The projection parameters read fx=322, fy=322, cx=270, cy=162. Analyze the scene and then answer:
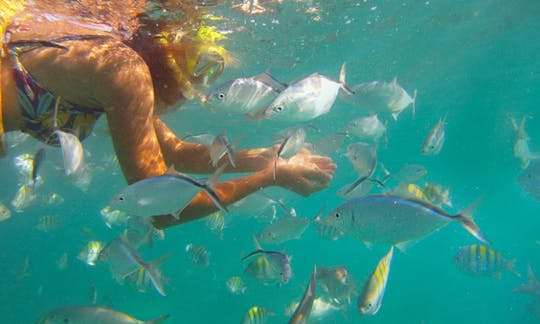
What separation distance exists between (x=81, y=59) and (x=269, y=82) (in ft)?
6.12

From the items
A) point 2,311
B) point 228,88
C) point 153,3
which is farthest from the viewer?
point 2,311

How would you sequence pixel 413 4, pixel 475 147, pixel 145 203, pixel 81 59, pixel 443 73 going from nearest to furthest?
pixel 145 203, pixel 81 59, pixel 413 4, pixel 443 73, pixel 475 147

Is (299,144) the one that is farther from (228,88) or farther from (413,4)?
(413,4)

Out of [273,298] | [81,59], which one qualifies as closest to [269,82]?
[81,59]

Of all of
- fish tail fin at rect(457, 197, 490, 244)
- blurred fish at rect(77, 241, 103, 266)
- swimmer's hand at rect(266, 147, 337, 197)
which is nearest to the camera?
fish tail fin at rect(457, 197, 490, 244)

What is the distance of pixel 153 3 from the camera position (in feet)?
22.8

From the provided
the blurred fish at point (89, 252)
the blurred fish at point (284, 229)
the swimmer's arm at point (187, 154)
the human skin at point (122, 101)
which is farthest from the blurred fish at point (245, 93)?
the blurred fish at point (89, 252)

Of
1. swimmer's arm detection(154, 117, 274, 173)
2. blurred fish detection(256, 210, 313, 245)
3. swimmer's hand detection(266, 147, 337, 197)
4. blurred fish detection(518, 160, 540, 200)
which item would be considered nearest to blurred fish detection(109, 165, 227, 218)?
swimmer's hand detection(266, 147, 337, 197)

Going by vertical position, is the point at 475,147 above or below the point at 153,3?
below

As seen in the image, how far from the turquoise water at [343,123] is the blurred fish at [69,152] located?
9.61ft

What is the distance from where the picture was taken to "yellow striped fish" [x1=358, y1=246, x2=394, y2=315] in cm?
309

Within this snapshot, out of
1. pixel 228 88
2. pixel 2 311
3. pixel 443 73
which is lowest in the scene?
pixel 2 311

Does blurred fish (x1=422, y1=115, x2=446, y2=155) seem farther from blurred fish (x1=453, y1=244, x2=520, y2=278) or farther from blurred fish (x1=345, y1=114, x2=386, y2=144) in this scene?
blurred fish (x1=453, y1=244, x2=520, y2=278)

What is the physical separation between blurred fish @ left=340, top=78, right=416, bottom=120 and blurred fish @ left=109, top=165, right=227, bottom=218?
127 inches
